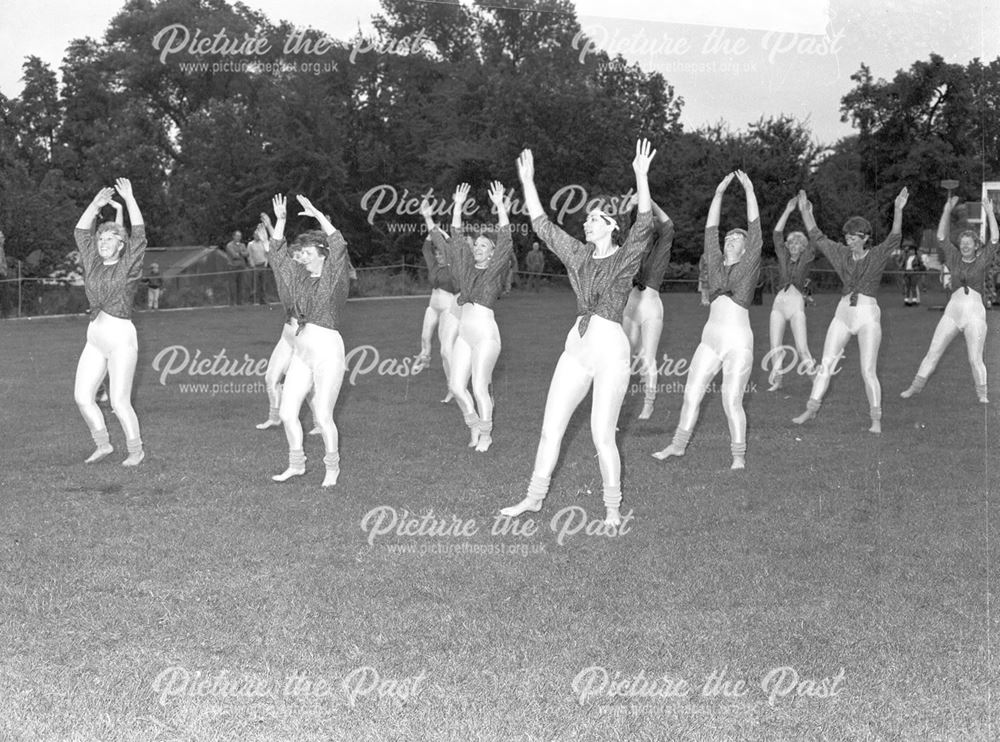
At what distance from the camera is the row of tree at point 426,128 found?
4166 cm

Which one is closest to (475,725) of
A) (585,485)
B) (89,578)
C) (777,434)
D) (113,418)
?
(89,578)

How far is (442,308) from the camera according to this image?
16.6 meters

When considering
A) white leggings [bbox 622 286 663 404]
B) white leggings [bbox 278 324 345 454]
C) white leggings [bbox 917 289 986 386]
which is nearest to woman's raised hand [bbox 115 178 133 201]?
white leggings [bbox 278 324 345 454]

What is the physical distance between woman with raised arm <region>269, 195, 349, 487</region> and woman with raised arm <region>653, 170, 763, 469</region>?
326 centimetres

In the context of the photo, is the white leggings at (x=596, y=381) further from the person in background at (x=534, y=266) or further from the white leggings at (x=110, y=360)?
the person in background at (x=534, y=266)

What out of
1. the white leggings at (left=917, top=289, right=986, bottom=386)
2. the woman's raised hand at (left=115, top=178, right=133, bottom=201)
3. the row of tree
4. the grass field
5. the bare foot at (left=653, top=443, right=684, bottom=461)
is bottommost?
the grass field

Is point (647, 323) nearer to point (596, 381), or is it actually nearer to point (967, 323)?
point (967, 323)

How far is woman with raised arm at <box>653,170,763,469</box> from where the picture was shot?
10961mm

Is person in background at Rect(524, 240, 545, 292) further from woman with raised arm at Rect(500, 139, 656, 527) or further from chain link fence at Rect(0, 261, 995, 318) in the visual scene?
woman with raised arm at Rect(500, 139, 656, 527)

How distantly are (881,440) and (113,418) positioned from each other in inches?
337

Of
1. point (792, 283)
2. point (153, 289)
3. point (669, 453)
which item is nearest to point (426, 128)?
point (153, 289)

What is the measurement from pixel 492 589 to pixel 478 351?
4.52 meters

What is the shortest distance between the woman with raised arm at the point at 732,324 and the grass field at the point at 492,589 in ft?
2.11

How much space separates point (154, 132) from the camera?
169 feet
